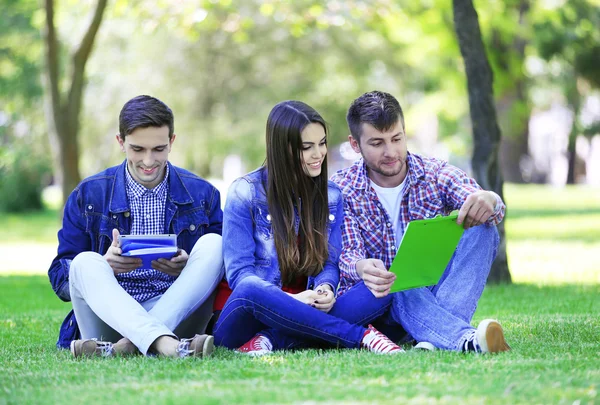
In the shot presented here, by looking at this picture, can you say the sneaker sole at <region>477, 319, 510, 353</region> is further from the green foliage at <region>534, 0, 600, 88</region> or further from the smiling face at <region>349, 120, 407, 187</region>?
the green foliage at <region>534, 0, 600, 88</region>

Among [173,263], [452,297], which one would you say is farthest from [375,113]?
[173,263]

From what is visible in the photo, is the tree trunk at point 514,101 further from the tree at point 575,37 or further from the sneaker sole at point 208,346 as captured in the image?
the sneaker sole at point 208,346

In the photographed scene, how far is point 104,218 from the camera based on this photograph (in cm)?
474

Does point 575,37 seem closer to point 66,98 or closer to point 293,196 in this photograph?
point 66,98

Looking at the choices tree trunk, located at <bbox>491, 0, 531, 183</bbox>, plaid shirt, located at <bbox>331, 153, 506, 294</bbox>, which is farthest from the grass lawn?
tree trunk, located at <bbox>491, 0, 531, 183</bbox>

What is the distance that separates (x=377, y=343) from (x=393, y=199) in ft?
3.00

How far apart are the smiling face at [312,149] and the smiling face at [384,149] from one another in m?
0.29

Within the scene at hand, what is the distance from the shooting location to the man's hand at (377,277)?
14.4 feet

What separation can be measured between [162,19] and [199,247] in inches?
328

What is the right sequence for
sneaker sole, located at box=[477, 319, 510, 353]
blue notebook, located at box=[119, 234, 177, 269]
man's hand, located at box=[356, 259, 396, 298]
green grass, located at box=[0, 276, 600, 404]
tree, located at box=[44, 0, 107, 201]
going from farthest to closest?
tree, located at box=[44, 0, 107, 201]
man's hand, located at box=[356, 259, 396, 298]
blue notebook, located at box=[119, 234, 177, 269]
sneaker sole, located at box=[477, 319, 510, 353]
green grass, located at box=[0, 276, 600, 404]

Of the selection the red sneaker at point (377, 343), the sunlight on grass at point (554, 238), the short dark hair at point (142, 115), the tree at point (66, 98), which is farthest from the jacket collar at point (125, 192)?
the tree at point (66, 98)

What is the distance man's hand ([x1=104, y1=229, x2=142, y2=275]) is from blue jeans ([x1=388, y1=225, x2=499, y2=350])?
1.26 metres

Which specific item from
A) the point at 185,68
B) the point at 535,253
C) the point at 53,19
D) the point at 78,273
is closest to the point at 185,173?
the point at 78,273

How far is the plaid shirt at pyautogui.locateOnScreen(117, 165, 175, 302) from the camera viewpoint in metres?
4.77
